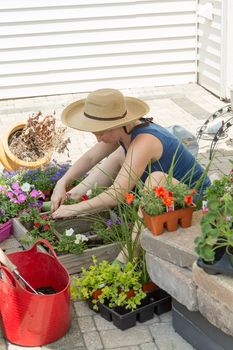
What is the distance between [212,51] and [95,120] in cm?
472

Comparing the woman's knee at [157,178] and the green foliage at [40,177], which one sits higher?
the woman's knee at [157,178]

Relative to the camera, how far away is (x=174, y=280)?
12.2ft

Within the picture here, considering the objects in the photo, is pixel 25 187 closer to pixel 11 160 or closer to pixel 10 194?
pixel 10 194

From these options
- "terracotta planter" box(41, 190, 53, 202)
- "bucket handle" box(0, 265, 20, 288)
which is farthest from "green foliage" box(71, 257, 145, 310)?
"terracotta planter" box(41, 190, 53, 202)

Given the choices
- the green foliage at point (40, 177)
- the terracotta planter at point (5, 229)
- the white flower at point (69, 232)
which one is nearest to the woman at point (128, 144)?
the white flower at point (69, 232)

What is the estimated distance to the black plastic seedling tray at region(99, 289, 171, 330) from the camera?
3.96m

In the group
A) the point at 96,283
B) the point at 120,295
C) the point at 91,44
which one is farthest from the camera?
the point at 91,44

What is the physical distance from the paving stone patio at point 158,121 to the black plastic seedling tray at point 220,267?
674mm

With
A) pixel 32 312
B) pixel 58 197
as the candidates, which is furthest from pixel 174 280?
pixel 58 197

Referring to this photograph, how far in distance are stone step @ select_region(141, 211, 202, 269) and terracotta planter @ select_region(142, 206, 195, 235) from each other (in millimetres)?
29

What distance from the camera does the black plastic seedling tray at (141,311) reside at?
156 inches

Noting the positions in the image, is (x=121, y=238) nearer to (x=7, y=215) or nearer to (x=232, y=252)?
(x=7, y=215)

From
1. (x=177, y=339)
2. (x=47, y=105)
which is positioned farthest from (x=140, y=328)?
(x=47, y=105)

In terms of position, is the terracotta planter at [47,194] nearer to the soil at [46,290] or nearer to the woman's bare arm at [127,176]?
the woman's bare arm at [127,176]
